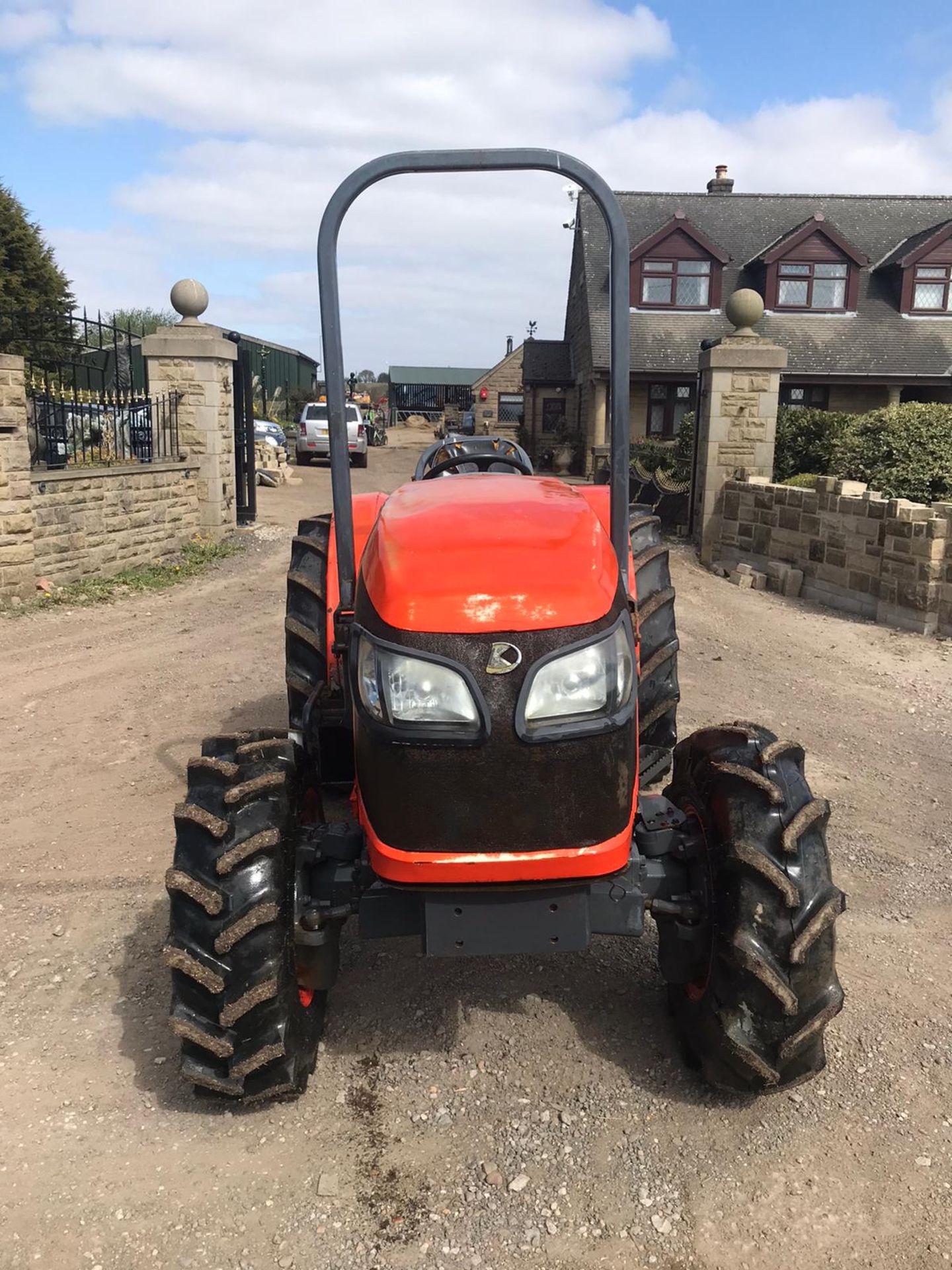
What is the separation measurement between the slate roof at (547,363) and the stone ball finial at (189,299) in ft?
58.8

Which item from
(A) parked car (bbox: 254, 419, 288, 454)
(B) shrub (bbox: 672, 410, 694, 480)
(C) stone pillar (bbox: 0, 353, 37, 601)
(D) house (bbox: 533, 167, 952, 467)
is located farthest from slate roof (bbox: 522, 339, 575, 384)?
(C) stone pillar (bbox: 0, 353, 37, 601)

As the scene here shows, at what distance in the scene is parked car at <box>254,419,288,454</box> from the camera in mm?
23875

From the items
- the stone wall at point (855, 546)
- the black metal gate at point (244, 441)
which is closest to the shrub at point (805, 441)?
the stone wall at point (855, 546)

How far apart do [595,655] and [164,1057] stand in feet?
5.84

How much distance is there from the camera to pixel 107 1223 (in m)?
2.25

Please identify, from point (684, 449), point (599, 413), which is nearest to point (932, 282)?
point (599, 413)

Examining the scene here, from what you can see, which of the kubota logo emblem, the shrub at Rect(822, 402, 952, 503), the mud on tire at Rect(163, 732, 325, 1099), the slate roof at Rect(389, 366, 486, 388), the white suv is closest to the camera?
the kubota logo emblem

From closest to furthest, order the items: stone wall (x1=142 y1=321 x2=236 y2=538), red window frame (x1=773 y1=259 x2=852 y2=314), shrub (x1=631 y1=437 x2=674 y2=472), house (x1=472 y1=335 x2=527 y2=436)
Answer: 1. stone wall (x1=142 y1=321 x2=236 y2=538)
2. shrub (x1=631 y1=437 x2=674 y2=472)
3. red window frame (x1=773 y1=259 x2=852 y2=314)
4. house (x1=472 y1=335 x2=527 y2=436)

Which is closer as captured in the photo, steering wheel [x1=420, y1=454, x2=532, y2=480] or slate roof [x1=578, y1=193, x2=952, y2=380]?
steering wheel [x1=420, y1=454, x2=532, y2=480]

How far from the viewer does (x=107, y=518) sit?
9891 mm

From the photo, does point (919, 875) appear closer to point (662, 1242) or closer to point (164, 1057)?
point (662, 1242)

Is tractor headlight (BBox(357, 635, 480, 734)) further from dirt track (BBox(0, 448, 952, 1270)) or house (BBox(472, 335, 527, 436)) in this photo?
house (BBox(472, 335, 527, 436))

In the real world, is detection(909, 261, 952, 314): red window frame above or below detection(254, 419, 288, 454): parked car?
above

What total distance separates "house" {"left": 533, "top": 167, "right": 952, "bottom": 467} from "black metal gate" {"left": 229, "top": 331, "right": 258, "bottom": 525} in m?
11.5
